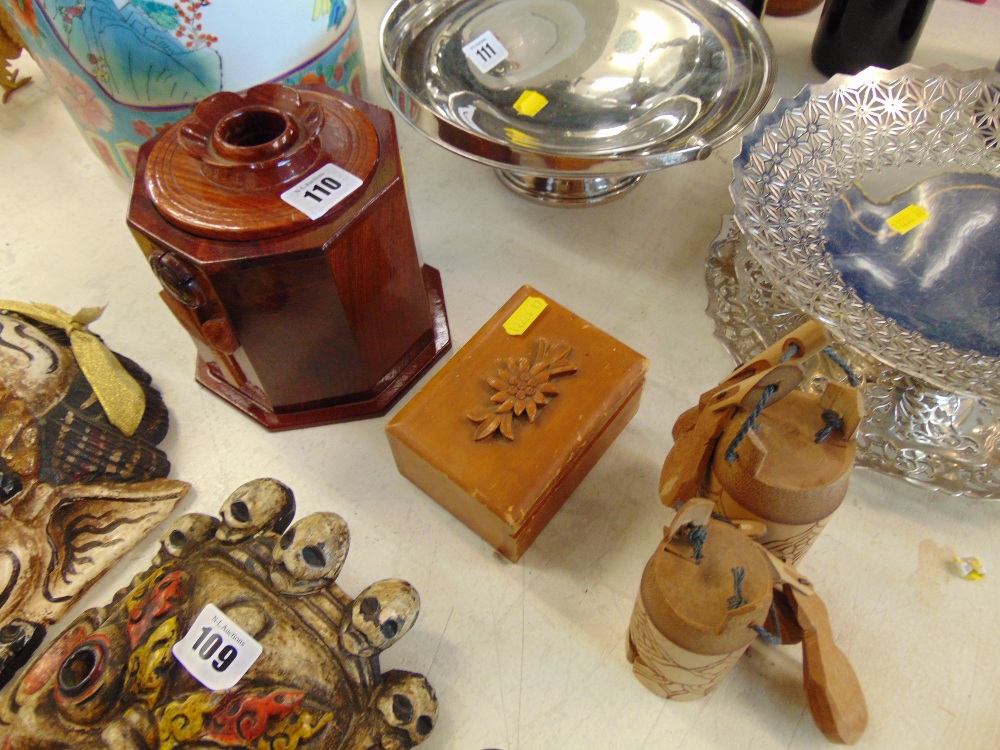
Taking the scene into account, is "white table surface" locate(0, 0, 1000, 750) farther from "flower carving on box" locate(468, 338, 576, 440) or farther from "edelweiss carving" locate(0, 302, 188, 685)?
"flower carving on box" locate(468, 338, 576, 440)

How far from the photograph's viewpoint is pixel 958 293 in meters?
0.82

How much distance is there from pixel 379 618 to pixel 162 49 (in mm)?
744

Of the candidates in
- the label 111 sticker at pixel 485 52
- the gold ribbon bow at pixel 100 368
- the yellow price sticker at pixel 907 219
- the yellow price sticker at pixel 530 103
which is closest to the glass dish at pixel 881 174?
the yellow price sticker at pixel 907 219

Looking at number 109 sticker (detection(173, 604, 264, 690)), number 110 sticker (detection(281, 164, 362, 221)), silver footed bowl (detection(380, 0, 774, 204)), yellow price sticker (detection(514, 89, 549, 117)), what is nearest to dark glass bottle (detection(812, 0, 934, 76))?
silver footed bowl (detection(380, 0, 774, 204))

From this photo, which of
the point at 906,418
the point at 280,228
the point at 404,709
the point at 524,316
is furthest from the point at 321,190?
the point at 906,418

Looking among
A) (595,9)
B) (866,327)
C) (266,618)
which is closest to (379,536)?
(266,618)

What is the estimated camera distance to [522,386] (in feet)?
2.49

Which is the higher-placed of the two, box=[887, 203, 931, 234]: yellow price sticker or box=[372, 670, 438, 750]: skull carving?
box=[887, 203, 931, 234]: yellow price sticker

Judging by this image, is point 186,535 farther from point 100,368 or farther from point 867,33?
point 867,33

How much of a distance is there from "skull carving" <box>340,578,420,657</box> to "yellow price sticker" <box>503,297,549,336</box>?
0.32m

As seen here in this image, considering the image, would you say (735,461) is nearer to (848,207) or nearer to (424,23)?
(848,207)

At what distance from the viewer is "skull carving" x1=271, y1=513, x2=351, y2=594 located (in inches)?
24.5

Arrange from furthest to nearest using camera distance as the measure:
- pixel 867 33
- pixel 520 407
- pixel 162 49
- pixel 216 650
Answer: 1. pixel 867 33
2. pixel 162 49
3. pixel 520 407
4. pixel 216 650

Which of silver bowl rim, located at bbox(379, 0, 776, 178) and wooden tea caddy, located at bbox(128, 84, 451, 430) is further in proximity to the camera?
silver bowl rim, located at bbox(379, 0, 776, 178)
